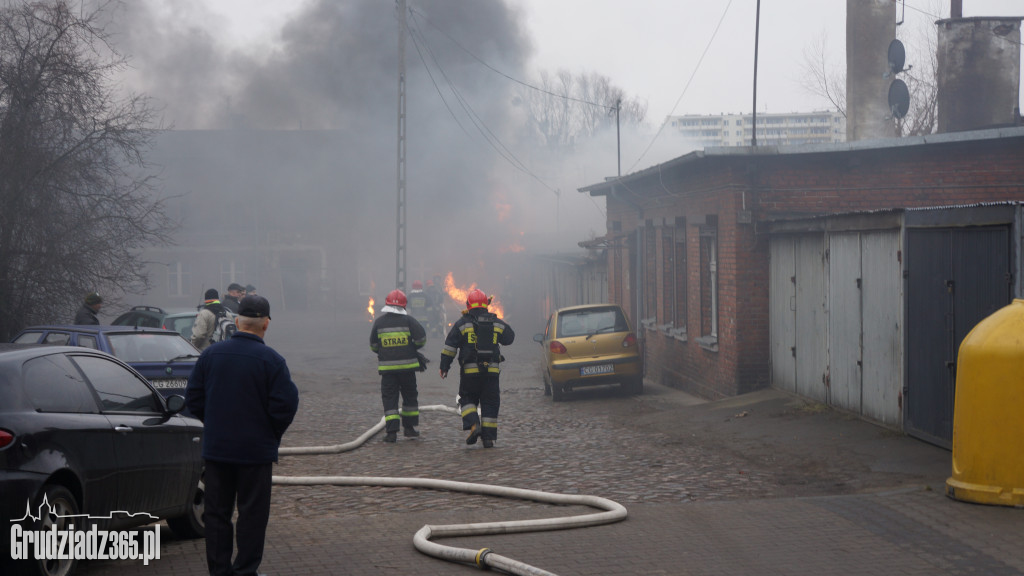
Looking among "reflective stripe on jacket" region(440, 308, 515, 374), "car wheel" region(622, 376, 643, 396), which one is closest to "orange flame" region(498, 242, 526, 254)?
"car wheel" region(622, 376, 643, 396)

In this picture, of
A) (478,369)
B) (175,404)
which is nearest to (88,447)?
(175,404)

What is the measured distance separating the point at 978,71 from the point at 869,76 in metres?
2.30

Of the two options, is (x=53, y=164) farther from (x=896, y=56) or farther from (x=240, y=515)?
(x=896, y=56)

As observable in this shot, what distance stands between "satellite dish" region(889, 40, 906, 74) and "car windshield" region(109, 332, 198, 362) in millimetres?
14943

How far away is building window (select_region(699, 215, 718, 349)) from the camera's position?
616 inches

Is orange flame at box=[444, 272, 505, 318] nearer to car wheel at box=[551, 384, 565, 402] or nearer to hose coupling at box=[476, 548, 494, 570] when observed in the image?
car wheel at box=[551, 384, 565, 402]

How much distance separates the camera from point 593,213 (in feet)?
199

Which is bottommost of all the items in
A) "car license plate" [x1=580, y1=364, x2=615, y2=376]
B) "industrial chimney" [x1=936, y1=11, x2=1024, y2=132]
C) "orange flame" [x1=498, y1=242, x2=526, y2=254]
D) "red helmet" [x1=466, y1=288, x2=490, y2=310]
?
"car license plate" [x1=580, y1=364, x2=615, y2=376]

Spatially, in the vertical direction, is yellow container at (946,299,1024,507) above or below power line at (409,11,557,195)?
below

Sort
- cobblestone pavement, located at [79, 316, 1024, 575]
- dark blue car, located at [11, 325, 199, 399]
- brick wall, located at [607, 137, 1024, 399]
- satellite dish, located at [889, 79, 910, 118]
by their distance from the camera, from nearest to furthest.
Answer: cobblestone pavement, located at [79, 316, 1024, 575] < dark blue car, located at [11, 325, 199, 399] < brick wall, located at [607, 137, 1024, 399] < satellite dish, located at [889, 79, 910, 118]

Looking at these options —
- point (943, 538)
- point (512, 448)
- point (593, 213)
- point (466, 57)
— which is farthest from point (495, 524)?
point (593, 213)

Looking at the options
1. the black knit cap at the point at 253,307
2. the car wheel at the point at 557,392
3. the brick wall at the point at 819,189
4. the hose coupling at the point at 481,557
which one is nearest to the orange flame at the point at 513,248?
the car wheel at the point at 557,392

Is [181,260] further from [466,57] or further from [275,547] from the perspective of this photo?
[275,547]

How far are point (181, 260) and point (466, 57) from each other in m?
22.6
